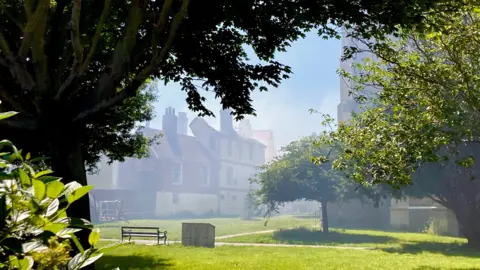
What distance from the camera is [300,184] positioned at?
4806cm

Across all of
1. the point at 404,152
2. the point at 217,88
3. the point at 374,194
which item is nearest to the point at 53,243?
the point at 217,88

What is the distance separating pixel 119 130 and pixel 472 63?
48.9 ft

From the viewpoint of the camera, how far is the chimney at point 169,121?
90.1 m

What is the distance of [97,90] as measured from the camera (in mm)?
9664

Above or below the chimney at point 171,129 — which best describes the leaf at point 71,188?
below

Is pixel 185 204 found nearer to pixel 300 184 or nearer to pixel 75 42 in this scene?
pixel 300 184

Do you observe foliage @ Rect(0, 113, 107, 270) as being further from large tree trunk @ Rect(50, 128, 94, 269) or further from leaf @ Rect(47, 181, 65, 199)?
large tree trunk @ Rect(50, 128, 94, 269)

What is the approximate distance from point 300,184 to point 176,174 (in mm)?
42179

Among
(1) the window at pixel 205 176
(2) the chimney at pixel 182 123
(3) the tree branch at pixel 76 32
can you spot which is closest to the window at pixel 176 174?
(1) the window at pixel 205 176

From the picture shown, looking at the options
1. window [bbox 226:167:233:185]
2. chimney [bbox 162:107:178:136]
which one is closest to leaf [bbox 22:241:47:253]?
chimney [bbox 162:107:178:136]

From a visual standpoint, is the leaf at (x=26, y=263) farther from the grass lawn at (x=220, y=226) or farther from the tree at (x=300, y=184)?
the tree at (x=300, y=184)

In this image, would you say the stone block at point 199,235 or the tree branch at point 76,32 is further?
the stone block at point 199,235


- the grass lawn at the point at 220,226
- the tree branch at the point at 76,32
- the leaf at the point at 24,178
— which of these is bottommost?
the grass lawn at the point at 220,226

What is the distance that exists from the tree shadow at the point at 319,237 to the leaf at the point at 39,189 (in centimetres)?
3657
